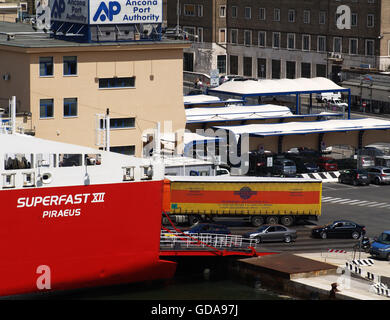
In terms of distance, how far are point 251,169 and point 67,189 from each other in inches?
1499

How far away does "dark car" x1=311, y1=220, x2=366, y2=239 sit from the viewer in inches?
2281

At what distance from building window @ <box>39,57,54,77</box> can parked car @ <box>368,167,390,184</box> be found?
2717 cm

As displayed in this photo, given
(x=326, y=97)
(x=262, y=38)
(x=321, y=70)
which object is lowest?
(x=326, y=97)

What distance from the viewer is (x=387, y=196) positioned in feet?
238

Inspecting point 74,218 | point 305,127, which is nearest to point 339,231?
point 74,218

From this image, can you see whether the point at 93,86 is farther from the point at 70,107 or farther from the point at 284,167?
the point at 284,167

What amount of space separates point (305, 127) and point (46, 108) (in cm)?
2731

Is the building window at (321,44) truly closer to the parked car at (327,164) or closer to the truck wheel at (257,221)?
the parked car at (327,164)

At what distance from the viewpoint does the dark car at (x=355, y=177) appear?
77250 millimetres

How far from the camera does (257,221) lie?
61.1m

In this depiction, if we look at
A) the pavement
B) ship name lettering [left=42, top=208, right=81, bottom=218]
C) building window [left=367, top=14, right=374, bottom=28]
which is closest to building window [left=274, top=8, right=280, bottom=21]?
building window [left=367, top=14, right=374, bottom=28]

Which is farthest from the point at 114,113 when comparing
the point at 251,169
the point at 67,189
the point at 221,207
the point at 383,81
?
the point at 383,81

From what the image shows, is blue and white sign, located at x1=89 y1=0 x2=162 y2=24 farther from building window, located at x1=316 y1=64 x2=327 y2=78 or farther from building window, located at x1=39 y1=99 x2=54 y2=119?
building window, located at x1=316 y1=64 x2=327 y2=78
